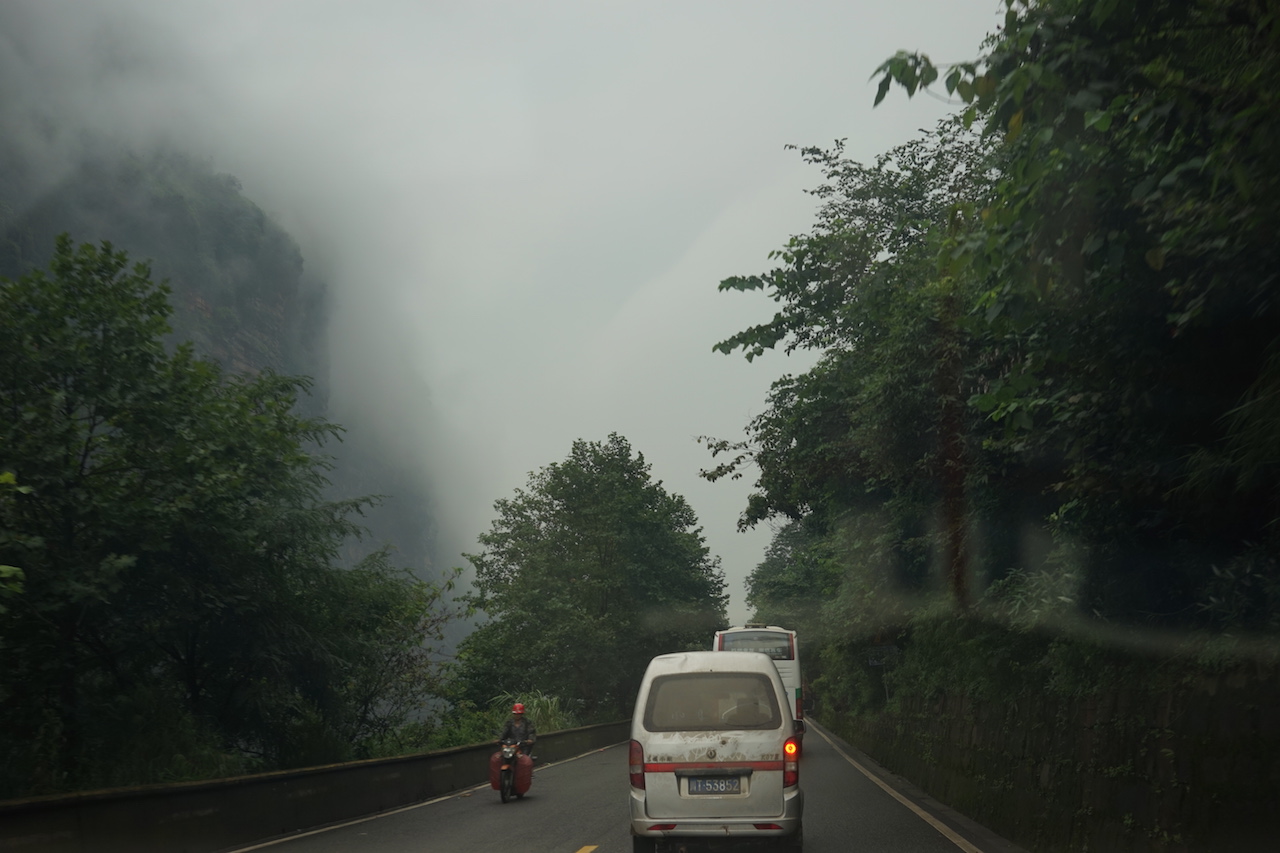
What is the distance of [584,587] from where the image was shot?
5394 centimetres

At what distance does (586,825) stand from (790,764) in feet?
14.9

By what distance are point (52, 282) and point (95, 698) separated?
262 inches

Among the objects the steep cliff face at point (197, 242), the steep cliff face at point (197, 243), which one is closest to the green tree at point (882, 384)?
the steep cliff face at point (197, 243)

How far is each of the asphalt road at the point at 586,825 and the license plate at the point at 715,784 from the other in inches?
74.1

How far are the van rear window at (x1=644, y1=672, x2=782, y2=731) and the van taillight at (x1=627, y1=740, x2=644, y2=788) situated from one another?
0.20 m

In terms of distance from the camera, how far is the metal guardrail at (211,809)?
8.95 meters

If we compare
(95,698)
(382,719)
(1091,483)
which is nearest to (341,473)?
(382,719)

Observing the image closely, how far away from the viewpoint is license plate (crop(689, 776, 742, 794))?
838 cm

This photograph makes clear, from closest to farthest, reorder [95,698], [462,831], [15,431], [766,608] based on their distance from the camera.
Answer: [462,831]
[15,431]
[95,698]
[766,608]

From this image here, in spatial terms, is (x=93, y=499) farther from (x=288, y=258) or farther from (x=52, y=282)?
(x=288, y=258)

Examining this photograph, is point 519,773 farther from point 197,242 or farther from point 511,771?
point 197,242

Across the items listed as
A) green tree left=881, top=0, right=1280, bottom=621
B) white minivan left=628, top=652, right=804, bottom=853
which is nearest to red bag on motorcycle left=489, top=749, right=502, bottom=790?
white minivan left=628, top=652, right=804, bottom=853

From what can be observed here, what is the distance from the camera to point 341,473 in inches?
5669

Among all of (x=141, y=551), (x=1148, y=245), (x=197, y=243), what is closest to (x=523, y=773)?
(x=141, y=551)
